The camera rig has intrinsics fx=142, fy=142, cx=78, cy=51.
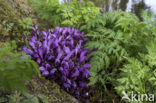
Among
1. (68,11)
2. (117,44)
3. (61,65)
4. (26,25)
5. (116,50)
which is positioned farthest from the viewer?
(68,11)

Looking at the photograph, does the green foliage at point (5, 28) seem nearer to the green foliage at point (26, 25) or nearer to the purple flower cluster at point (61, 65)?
the green foliage at point (26, 25)

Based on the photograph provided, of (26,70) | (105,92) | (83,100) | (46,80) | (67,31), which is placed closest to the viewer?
(26,70)

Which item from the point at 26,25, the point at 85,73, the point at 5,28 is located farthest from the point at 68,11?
the point at 85,73

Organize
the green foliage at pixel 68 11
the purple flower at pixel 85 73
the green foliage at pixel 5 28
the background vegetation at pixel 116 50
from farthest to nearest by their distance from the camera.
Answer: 1. the green foliage at pixel 68 11
2. the green foliage at pixel 5 28
3. the purple flower at pixel 85 73
4. the background vegetation at pixel 116 50

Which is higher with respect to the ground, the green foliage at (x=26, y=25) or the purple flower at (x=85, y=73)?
the green foliage at (x=26, y=25)

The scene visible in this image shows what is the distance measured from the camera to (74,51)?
7.56 feet

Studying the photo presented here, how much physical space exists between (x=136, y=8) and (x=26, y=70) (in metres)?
6.35

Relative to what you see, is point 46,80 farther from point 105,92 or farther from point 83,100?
point 105,92

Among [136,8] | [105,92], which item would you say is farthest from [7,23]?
[136,8]

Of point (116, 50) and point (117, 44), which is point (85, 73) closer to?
point (116, 50)

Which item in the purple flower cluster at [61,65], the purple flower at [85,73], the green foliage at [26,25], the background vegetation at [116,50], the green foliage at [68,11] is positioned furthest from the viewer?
the green foliage at [68,11]

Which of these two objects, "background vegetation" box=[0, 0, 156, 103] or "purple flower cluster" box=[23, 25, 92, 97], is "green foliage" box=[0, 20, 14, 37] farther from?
"purple flower cluster" box=[23, 25, 92, 97]

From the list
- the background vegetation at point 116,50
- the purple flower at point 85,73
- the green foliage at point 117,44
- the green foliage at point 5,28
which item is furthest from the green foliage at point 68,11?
the purple flower at point 85,73

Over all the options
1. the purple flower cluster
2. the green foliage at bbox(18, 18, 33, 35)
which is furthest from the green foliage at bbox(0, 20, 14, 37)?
the purple flower cluster
